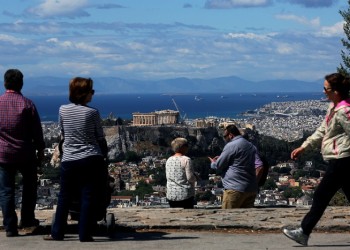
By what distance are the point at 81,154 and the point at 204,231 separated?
1.90 m

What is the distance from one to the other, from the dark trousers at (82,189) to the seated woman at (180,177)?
2.57m

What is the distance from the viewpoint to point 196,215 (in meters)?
10.8

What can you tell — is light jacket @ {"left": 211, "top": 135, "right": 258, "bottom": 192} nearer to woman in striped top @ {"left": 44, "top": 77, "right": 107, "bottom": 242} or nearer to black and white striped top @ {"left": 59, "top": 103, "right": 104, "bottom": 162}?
woman in striped top @ {"left": 44, "top": 77, "right": 107, "bottom": 242}

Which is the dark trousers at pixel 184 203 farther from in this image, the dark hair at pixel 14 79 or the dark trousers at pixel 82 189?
the dark hair at pixel 14 79

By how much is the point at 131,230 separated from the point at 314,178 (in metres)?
25.9

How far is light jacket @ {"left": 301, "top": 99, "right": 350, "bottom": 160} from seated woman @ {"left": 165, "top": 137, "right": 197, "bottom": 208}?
3.31 meters

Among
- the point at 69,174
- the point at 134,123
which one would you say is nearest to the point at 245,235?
the point at 69,174

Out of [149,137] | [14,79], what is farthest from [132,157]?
→ [14,79]

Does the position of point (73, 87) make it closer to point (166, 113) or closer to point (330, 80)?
point (330, 80)

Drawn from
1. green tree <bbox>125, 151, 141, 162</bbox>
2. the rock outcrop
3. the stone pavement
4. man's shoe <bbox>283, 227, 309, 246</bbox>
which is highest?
man's shoe <bbox>283, 227, 309, 246</bbox>

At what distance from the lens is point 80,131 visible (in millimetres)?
9000

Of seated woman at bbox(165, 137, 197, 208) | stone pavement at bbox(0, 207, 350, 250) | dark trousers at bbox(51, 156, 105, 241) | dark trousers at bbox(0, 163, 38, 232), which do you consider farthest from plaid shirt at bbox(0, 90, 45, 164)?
seated woman at bbox(165, 137, 197, 208)

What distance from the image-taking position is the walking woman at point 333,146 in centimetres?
849

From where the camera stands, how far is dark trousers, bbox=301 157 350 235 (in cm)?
855
